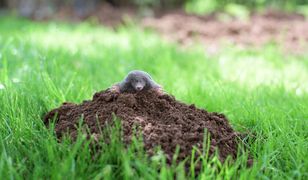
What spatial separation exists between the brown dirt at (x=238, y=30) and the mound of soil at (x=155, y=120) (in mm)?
3964

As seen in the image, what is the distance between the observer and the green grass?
2.42m

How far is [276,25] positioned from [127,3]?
12.6ft

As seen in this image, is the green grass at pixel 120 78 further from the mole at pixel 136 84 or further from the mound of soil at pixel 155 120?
the mole at pixel 136 84

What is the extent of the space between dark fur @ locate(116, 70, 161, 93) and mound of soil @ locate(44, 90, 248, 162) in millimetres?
61

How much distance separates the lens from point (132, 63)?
18.4 ft

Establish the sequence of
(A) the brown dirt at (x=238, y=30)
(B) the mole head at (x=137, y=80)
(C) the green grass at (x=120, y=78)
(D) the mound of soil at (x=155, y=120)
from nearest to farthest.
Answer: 1. (C) the green grass at (x=120, y=78)
2. (D) the mound of soil at (x=155, y=120)
3. (B) the mole head at (x=137, y=80)
4. (A) the brown dirt at (x=238, y=30)

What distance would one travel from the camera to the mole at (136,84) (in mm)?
3008

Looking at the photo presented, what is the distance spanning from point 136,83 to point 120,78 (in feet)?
6.25

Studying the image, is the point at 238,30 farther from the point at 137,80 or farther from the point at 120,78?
the point at 137,80

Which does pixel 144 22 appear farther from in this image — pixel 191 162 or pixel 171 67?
pixel 191 162

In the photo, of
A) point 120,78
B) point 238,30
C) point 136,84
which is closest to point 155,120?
point 136,84

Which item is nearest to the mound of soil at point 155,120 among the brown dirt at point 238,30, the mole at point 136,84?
the mole at point 136,84

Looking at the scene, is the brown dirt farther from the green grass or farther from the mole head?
the mole head

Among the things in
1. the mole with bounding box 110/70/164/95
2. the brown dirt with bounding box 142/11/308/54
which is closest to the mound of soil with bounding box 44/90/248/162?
the mole with bounding box 110/70/164/95
